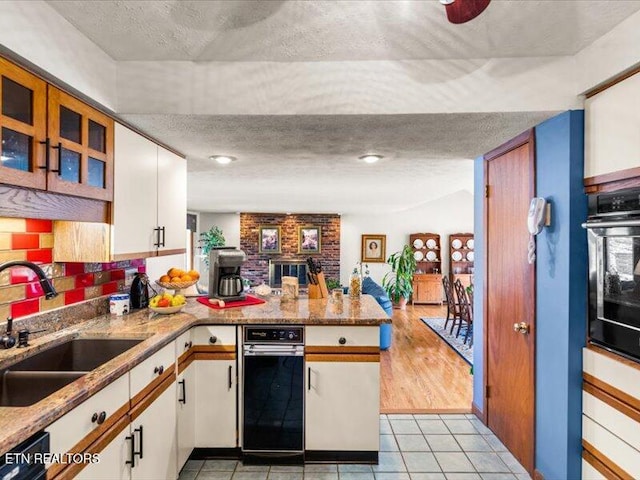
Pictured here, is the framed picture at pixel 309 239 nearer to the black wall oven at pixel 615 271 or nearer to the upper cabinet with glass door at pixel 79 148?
the upper cabinet with glass door at pixel 79 148

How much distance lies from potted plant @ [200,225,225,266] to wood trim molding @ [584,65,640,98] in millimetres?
7474

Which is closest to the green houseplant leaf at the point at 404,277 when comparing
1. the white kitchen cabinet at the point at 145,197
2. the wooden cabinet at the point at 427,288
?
the wooden cabinet at the point at 427,288

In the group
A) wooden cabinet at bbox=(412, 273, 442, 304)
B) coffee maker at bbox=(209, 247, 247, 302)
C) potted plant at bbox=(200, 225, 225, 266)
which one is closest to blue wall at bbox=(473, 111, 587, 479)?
coffee maker at bbox=(209, 247, 247, 302)

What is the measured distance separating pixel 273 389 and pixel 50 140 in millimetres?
1808

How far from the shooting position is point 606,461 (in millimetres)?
1719

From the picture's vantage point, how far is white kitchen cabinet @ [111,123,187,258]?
206cm

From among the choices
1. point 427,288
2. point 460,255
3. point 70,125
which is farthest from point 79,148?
point 460,255

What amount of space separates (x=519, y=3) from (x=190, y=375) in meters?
2.57

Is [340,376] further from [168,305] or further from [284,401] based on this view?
[168,305]

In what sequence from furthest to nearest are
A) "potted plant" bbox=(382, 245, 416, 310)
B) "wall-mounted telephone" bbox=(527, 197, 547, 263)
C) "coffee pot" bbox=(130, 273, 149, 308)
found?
1. "potted plant" bbox=(382, 245, 416, 310)
2. "coffee pot" bbox=(130, 273, 149, 308)
3. "wall-mounted telephone" bbox=(527, 197, 547, 263)

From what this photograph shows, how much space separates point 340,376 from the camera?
234cm

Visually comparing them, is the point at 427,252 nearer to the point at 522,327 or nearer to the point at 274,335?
the point at 522,327

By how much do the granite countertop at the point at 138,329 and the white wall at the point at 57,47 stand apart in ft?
3.99

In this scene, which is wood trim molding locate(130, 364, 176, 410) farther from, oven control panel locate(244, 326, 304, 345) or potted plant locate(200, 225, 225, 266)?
potted plant locate(200, 225, 225, 266)
